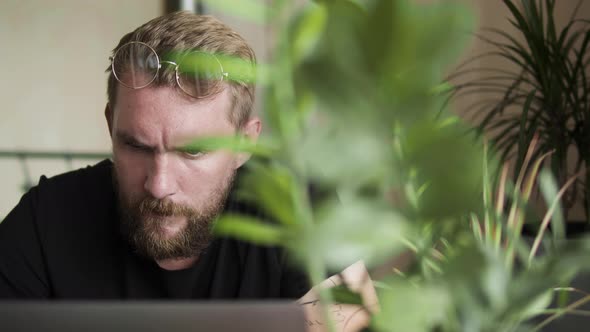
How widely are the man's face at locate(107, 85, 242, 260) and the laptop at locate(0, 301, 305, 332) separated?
37.4 inches

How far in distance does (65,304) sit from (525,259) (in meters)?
0.34

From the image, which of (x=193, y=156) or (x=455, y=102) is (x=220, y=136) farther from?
(x=455, y=102)

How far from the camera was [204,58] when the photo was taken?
0.37 meters

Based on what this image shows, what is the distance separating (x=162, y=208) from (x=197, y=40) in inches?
15.1

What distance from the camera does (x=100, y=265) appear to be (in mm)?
1556

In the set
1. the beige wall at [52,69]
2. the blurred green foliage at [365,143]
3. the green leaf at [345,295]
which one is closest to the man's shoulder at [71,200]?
the beige wall at [52,69]

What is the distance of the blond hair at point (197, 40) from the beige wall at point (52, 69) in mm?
1071

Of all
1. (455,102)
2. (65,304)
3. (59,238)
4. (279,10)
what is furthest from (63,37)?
(279,10)

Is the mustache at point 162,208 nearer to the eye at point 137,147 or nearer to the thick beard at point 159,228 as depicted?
the thick beard at point 159,228

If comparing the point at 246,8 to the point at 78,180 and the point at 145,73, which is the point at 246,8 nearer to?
the point at 145,73

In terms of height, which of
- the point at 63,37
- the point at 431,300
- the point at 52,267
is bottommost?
the point at 52,267

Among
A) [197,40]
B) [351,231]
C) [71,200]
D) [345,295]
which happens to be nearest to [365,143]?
[351,231]

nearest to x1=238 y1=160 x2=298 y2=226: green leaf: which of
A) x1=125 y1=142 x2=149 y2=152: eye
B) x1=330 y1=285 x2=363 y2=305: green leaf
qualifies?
x1=330 y1=285 x2=363 y2=305: green leaf

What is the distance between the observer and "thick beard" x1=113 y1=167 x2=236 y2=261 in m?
1.50
